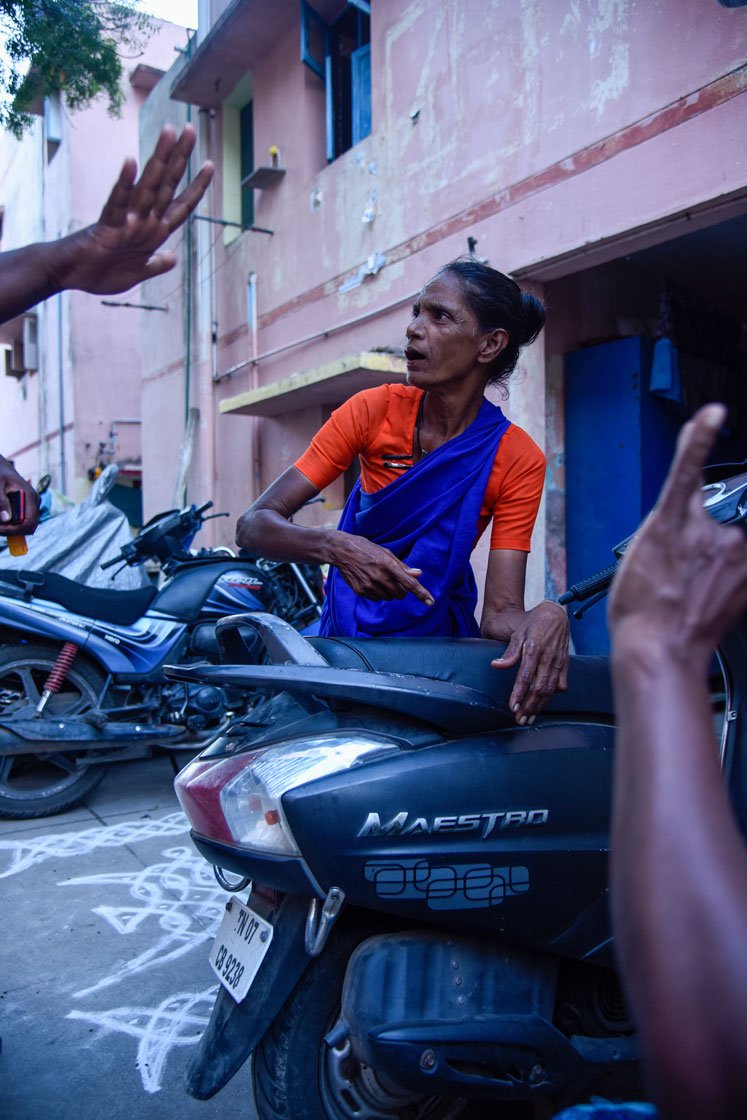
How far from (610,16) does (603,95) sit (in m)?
0.41

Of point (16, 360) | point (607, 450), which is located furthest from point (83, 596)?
point (16, 360)

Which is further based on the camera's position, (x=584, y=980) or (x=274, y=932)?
(x=584, y=980)

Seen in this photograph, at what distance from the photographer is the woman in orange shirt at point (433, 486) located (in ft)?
6.34

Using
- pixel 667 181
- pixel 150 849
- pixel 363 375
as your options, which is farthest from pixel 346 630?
pixel 363 375

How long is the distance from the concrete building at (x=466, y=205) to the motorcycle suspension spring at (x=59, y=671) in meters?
3.00

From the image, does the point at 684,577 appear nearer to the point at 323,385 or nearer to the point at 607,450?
the point at 607,450

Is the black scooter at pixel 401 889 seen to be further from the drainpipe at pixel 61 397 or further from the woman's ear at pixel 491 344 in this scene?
the drainpipe at pixel 61 397

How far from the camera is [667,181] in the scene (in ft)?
14.3

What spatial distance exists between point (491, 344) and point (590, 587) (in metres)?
0.73

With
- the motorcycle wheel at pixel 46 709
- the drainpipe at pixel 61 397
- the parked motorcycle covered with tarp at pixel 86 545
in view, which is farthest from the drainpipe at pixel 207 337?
the motorcycle wheel at pixel 46 709

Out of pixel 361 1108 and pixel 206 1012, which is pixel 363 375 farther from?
pixel 361 1108

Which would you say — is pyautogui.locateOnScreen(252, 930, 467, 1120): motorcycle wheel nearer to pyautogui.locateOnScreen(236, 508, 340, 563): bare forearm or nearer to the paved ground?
the paved ground

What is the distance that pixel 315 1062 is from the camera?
1.50 meters

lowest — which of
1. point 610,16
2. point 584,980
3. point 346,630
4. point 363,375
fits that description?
point 584,980
